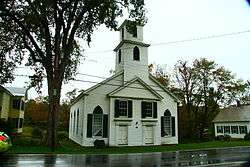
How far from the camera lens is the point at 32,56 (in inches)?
1057

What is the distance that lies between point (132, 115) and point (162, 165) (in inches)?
717

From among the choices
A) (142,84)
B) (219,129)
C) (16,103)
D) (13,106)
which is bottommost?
(219,129)

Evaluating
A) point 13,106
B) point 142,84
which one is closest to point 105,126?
point 142,84

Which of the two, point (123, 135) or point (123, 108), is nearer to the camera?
point (123, 135)

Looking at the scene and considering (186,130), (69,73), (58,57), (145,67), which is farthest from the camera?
(186,130)

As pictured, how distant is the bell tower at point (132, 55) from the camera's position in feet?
109

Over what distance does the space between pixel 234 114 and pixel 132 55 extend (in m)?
33.4

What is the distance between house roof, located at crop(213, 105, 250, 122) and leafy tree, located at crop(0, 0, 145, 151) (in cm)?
3787

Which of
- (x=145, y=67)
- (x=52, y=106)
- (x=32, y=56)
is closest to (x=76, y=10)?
(x=32, y=56)

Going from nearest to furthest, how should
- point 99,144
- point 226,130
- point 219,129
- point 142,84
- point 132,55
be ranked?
point 99,144 → point 142,84 → point 132,55 → point 226,130 → point 219,129

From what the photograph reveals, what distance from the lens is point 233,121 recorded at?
186 ft

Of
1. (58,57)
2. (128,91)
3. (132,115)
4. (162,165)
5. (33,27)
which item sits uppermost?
(33,27)

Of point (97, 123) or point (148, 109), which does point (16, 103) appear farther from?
point (148, 109)

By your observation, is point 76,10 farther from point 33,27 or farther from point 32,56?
point 32,56
